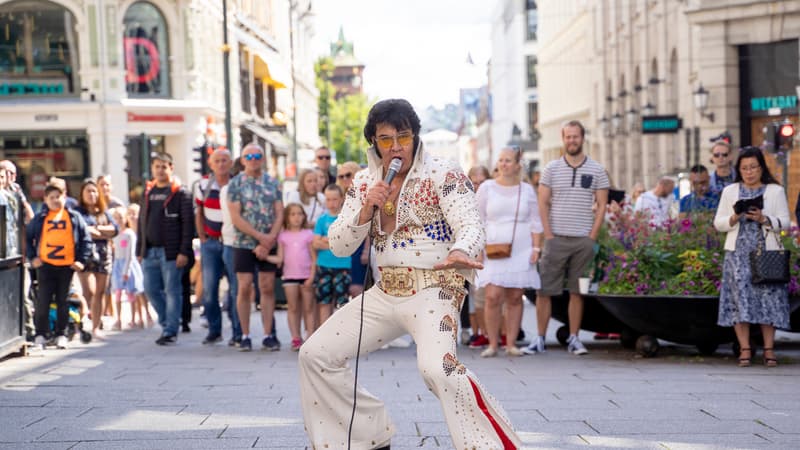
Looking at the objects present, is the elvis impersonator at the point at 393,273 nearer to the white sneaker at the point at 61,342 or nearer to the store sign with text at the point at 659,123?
the white sneaker at the point at 61,342

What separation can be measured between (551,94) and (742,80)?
41715 mm

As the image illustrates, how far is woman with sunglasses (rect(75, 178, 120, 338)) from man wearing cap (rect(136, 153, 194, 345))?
0.59 meters

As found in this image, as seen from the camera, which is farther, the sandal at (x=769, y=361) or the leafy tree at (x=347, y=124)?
the leafy tree at (x=347, y=124)

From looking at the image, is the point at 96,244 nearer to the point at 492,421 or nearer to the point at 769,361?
the point at 769,361

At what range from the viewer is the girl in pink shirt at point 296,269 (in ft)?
40.8

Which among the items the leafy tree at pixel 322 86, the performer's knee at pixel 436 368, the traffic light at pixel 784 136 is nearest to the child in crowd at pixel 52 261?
the performer's knee at pixel 436 368

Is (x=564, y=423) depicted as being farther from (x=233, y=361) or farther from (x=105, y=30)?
(x=105, y=30)

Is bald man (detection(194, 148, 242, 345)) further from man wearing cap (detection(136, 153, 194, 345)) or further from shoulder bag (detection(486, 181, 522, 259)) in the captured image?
shoulder bag (detection(486, 181, 522, 259))

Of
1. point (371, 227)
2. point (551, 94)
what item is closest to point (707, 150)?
point (371, 227)

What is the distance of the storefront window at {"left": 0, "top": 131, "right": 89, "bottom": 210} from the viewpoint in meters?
37.0

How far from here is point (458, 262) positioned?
213 inches

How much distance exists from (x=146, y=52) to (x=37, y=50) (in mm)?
3233

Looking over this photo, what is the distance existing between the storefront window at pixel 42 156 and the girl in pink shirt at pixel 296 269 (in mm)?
25901

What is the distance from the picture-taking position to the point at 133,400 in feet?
29.2
